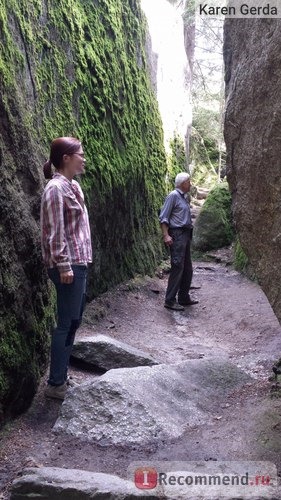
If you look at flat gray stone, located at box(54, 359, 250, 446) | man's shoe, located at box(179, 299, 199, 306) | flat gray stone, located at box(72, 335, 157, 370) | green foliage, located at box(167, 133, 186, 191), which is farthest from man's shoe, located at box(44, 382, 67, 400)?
green foliage, located at box(167, 133, 186, 191)

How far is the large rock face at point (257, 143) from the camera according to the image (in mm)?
3912

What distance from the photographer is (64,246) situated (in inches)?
162

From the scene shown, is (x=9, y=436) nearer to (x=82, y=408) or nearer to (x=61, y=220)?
(x=82, y=408)

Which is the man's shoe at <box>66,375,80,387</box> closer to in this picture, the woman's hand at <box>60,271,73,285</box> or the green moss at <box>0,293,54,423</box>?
the green moss at <box>0,293,54,423</box>

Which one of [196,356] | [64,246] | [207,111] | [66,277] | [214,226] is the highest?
[207,111]

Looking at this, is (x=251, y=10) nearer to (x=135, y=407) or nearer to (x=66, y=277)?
(x=66, y=277)

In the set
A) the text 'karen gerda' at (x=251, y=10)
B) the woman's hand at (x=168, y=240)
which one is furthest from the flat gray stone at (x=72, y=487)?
the woman's hand at (x=168, y=240)

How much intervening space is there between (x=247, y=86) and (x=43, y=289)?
2.44 meters

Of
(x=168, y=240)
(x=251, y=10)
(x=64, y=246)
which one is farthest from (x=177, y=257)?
(x=251, y=10)

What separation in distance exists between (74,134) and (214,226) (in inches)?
291

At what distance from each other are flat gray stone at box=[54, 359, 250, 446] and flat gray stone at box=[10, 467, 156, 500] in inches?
32.0

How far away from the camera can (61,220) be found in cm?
414

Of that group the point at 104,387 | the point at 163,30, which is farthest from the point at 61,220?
the point at 163,30

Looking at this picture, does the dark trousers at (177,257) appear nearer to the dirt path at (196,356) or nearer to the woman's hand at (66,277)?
the dirt path at (196,356)
